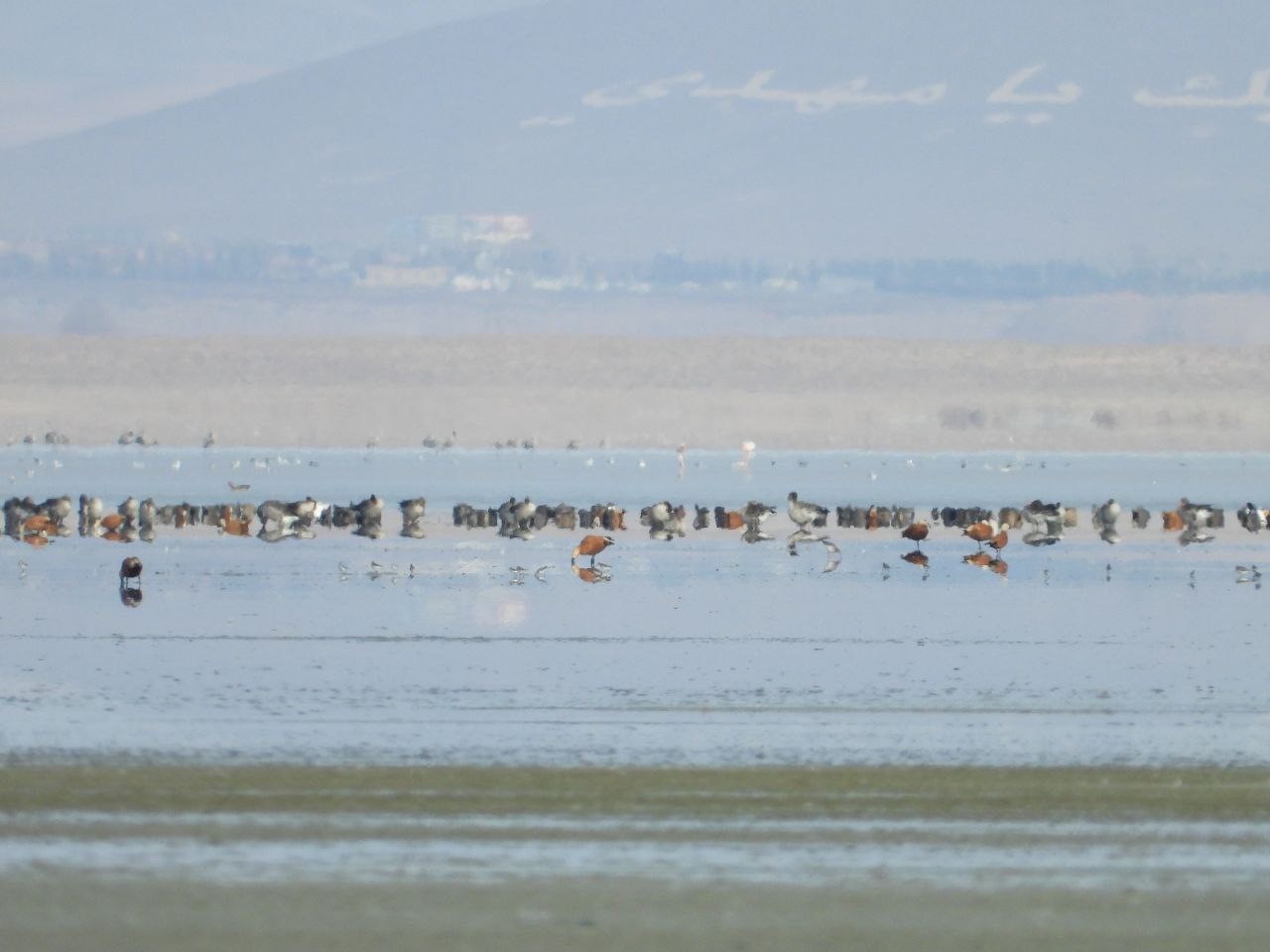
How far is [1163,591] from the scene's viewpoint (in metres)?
30.7

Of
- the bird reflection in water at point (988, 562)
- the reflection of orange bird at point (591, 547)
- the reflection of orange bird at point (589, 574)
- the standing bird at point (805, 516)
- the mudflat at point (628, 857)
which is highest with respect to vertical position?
the standing bird at point (805, 516)

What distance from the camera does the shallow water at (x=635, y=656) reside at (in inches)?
573

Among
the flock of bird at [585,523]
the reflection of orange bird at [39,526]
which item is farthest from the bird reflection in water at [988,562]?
the reflection of orange bird at [39,526]

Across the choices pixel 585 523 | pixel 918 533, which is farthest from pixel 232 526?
pixel 918 533

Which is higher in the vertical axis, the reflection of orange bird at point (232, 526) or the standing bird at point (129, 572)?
the reflection of orange bird at point (232, 526)

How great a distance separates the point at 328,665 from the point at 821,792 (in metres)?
7.84

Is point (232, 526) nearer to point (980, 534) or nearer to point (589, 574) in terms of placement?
point (980, 534)

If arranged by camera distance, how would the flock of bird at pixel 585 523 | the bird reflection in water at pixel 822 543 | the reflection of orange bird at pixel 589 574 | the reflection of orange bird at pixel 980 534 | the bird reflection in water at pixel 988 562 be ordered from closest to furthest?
the reflection of orange bird at pixel 589 574 → the bird reflection in water at pixel 988 562 → the bird reflection in water at pixel 822 543 → the reflection of orange bird at pixel 980 534 → the flock of bird at pixel 585 523

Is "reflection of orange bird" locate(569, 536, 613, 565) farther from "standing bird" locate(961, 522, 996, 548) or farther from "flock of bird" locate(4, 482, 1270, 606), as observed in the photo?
"standing bird" locate(961, 522, 996, 548)

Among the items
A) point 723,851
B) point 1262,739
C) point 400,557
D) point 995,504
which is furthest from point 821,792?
point 995,504

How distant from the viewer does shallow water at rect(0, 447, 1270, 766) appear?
14.6 metres

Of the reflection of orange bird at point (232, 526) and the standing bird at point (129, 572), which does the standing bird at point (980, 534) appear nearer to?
the reflection of orange bird at point (232, 526)

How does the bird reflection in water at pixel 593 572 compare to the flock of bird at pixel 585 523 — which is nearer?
the bird reflection in water at pixel 593 572

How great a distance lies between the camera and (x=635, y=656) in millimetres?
20438
